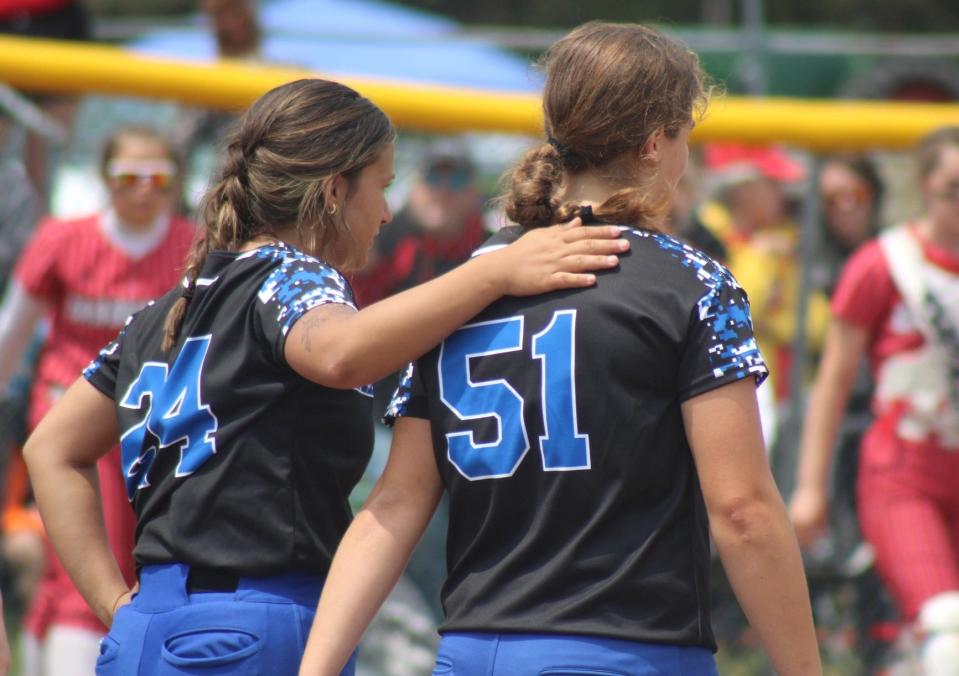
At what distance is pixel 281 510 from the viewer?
99.1 inches

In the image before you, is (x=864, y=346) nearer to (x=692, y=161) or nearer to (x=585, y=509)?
(x=692, y=161)

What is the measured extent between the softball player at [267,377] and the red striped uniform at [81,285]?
7.99 feet

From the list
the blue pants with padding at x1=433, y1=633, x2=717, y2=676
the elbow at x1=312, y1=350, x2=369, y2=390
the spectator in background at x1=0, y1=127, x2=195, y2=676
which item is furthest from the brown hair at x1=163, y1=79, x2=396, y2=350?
the spectator in background at x1=0, y1=127, x2=195, y2=676

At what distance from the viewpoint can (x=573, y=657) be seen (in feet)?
7.26

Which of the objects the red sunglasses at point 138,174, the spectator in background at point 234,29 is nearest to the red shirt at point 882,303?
the red sunglasses at point 138,174

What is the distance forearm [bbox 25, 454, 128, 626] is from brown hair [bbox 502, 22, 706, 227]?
3.62ft

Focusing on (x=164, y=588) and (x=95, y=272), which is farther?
(x=95, y=272)

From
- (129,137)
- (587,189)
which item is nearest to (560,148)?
(587,189)

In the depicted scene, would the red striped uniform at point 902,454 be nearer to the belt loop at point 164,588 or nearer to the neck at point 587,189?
the neck at point 587,189

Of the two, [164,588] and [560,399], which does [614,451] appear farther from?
[164,588]

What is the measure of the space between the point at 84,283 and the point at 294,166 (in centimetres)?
273

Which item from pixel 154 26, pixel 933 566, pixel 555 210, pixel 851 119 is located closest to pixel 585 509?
pixel 555 210

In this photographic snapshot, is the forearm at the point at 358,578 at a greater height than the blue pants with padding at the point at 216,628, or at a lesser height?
greater

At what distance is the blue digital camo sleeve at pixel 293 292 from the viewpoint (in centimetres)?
243
